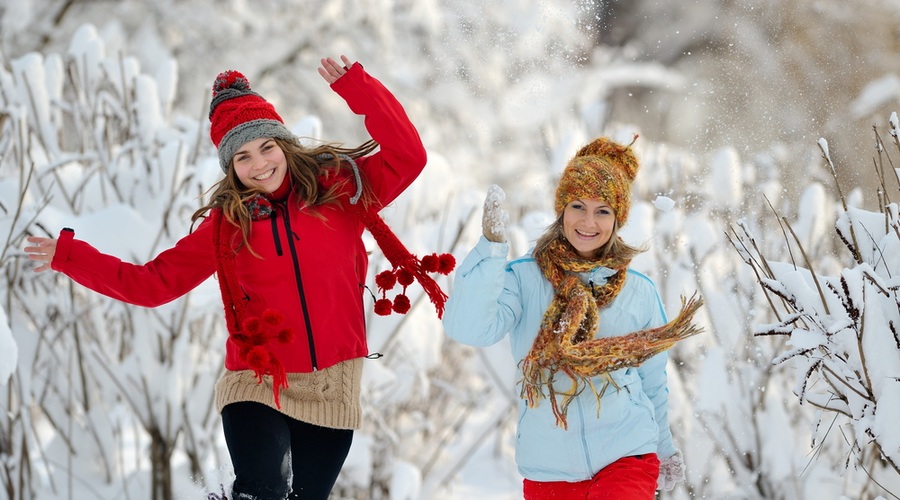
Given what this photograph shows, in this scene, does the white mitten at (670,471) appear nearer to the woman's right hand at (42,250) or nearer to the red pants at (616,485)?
the red pants at (616,485)

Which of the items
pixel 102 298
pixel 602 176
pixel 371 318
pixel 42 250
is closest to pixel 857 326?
pixel 602 176

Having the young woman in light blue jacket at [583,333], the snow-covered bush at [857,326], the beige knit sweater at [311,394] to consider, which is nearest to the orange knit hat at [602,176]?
the young woman in light blue jacket at [583,333]

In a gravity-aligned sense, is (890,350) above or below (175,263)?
below

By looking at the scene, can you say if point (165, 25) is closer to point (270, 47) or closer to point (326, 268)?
point (270, 47)

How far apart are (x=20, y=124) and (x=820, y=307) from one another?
2.70 m

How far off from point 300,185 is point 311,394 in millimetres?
528

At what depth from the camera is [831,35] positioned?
21.3ft

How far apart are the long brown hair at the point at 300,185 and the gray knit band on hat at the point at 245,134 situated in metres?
0.02

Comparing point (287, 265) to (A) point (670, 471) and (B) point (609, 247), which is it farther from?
(A) point (670, 471)

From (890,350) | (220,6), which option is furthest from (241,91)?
(220,6)

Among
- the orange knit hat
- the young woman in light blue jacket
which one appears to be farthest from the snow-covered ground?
the young woman in light blue jacket

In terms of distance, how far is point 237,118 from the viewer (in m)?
2.35

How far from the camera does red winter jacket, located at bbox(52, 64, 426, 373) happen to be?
229 cm

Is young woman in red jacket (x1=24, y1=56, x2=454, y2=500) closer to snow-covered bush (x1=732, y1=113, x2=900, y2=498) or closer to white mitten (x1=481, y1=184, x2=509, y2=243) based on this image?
Answer: white mitten (x1=481, y1=184, x2=509, y2=243)
